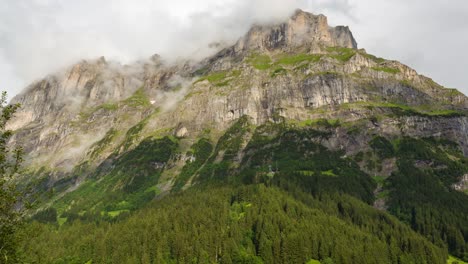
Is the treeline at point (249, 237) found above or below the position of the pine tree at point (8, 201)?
below

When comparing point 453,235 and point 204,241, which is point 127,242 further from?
point 453,235

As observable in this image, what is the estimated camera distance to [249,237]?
530 ft

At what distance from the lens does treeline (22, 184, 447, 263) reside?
14812cm

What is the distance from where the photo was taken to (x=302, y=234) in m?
155

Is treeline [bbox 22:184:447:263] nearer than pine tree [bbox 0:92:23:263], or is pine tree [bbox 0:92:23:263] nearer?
pine tree [bbox 0:92:23:263]

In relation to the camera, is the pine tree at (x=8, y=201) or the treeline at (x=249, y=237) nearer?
the pine tree at (x=8, y=201)

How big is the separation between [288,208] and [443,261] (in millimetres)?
64210

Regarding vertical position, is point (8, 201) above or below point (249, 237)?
above

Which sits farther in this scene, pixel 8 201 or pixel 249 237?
pixel 249 237

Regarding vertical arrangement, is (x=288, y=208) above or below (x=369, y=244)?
above

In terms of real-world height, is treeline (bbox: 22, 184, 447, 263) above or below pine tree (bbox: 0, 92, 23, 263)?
below

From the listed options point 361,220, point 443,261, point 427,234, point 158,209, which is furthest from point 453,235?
point 158,209

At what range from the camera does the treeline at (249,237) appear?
148125mm

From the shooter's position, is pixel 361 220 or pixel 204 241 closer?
pixel 204 241
